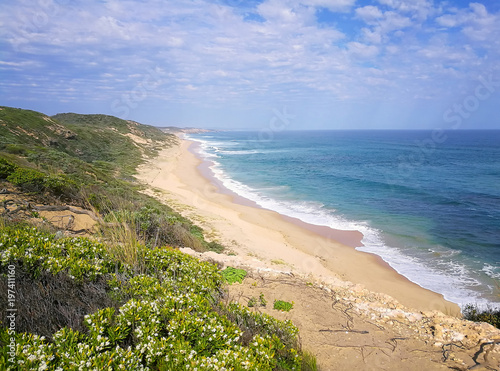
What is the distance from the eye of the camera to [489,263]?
1206 centimetres

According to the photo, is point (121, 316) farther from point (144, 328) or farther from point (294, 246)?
point (294, 246)

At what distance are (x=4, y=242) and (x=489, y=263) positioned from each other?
52.0ft

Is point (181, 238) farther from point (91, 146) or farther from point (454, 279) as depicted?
point (91, 146)

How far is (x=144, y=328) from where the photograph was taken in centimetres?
294

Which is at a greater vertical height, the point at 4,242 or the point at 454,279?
the point at 4,242

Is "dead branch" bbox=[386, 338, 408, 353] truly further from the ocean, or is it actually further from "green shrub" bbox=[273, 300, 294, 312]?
the ocean

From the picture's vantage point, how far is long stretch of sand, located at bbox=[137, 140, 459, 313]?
9.88 meters

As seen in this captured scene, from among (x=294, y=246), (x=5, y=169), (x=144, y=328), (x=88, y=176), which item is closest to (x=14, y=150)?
(x=88, y=176)

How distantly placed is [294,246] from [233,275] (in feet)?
24.0

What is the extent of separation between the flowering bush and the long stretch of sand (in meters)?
4.64

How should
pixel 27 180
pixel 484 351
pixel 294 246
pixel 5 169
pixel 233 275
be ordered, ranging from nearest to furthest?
pixel 484 351, pixel 233 275, pixel 27 180, pixel 5 169, pixel 294 246

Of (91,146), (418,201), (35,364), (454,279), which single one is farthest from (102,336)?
(91,146)

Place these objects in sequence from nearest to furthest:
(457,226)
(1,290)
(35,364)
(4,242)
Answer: (35,364)
(1,290)
(4,242)
(457,226)

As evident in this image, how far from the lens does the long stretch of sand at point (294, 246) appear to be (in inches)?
389
